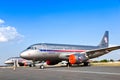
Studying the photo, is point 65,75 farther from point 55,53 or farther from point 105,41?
point 105,41

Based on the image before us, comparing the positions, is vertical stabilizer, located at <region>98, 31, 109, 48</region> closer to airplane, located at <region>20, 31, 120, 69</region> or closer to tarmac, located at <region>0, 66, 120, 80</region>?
airplane, located at <region>20, 31, 120, 69</region>

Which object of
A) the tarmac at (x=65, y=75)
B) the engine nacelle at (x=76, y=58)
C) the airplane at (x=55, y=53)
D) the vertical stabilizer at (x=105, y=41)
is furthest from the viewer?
the vertical stabilizer at (x=105, y=41)

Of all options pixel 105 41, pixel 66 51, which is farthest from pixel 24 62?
pixel 66 51

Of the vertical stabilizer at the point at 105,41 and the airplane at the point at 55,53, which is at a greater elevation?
the vertical stabilizer at the point at 105,41

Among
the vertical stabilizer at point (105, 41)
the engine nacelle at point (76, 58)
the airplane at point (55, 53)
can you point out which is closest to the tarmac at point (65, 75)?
the airplane at point (55, 53)

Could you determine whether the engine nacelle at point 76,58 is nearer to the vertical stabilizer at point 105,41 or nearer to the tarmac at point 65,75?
the tarmac at point 65,75

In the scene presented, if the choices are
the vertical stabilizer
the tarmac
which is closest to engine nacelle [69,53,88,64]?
the tarmac

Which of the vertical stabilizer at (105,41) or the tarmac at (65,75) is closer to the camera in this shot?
the tarmac at (65,75)

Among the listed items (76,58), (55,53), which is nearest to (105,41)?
(55,53)

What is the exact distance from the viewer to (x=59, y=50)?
34625 millimetres

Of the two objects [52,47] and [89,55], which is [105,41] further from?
[52,47]

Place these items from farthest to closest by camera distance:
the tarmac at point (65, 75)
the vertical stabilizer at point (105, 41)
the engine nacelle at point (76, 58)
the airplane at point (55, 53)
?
the vertical stabilizer at point (105, 41) → the engine nacelle at point (76, 58) → the airplane at point (55, 53) → the tarmac at point (65, 75)

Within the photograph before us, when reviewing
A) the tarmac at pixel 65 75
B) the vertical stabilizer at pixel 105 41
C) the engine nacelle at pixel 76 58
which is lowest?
the tarmac at pixel 65 75

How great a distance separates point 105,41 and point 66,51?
15.7 metres
